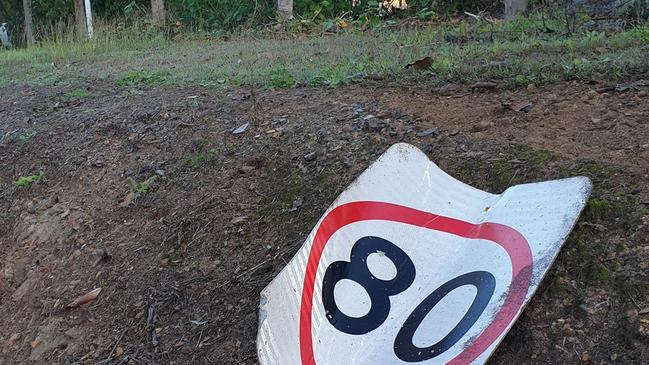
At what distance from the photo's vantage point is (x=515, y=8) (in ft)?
20.3

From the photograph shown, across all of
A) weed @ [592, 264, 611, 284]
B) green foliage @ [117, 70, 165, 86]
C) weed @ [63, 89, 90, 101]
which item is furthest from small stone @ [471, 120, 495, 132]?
weed @ [63, 89, 90, 101]

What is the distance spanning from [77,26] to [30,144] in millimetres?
6382

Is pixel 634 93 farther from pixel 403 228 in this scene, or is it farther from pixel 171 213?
pixel 171 213

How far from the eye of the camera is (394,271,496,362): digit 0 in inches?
74.7

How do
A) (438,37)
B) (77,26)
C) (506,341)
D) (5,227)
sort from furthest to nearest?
(77,26) → (438,37) → (5,227) → (506,341)

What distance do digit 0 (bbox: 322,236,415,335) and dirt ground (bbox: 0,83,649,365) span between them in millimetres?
293

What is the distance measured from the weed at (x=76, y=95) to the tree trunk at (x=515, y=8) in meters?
3.75

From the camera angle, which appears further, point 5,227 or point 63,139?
point 63,139

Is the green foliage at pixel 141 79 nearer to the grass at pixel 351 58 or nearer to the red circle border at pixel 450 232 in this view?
the grass at pixel 351 58

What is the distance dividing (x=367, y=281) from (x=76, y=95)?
3424mm

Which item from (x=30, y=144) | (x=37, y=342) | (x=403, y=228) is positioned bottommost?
(x=37, y=342)

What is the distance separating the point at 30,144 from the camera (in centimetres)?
398

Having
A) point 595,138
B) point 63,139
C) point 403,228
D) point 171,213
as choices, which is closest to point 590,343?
point 403,228

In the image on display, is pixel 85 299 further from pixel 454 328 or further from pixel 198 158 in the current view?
pixel 454 328
